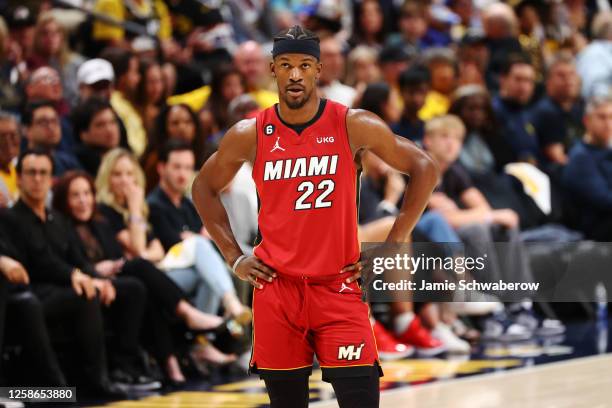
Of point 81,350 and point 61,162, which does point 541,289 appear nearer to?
point 81,350

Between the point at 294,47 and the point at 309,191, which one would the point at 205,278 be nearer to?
the point at 309,191

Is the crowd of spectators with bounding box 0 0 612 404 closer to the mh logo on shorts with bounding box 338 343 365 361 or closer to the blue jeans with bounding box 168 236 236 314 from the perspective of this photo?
the blue jeans with bounding box 168 236 236 314

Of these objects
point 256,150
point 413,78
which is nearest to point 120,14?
point 413,78

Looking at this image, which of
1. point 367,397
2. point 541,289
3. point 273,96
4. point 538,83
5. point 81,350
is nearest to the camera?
point 367,397

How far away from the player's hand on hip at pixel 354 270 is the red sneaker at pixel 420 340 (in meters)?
4.05

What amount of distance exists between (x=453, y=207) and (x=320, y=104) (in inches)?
185

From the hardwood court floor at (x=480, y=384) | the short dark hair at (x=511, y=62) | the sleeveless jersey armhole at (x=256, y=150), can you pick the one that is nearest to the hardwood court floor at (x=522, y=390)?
the hardwood court floor at (x=480, y=384)

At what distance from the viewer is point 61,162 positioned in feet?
26.7

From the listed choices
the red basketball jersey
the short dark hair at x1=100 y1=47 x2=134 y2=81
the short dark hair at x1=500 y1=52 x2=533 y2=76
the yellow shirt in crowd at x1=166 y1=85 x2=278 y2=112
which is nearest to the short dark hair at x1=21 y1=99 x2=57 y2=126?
the short dark hair at x1=100 y1=47 x2=134 y2=81

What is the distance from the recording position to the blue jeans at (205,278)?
783cm

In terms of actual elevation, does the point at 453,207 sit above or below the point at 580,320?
above

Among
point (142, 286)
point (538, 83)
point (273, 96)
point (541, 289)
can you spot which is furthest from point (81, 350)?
point (538, 83)

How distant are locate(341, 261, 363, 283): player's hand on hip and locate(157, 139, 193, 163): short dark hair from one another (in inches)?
149

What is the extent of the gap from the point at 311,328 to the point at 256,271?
30cm
